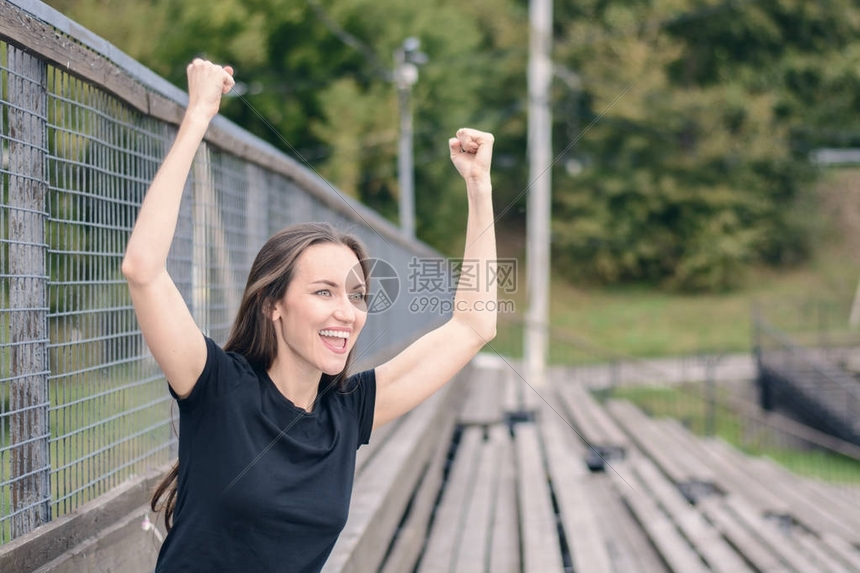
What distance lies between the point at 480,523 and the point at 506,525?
15 centimetres

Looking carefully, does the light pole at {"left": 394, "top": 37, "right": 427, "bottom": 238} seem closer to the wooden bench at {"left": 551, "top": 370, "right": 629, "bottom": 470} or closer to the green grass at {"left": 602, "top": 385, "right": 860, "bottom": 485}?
the wooden bench at {"left": 551, "top": 370, "right": 629, "bottom": 470}

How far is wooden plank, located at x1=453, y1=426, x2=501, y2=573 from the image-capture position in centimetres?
482

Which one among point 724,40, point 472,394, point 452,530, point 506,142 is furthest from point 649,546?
point 724,40

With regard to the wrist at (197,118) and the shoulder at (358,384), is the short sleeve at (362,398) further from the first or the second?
the wrist at (197,118)

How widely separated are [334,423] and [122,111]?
1297 millimetres

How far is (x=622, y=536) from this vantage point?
591 cm

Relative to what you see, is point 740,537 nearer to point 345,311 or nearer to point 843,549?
point 843,549

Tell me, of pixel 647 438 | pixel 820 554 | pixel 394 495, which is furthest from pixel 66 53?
pixel 647 438

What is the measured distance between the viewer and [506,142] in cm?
3728

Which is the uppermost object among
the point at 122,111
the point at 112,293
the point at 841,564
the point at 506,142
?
the point at 506,142

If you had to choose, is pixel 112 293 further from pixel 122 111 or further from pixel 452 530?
→ pixel 452 530

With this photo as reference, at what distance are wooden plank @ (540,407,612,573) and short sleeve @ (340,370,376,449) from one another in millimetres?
2528

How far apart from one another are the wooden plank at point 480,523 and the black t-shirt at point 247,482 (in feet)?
8.44

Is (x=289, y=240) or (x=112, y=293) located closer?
(x=289, y=240)
